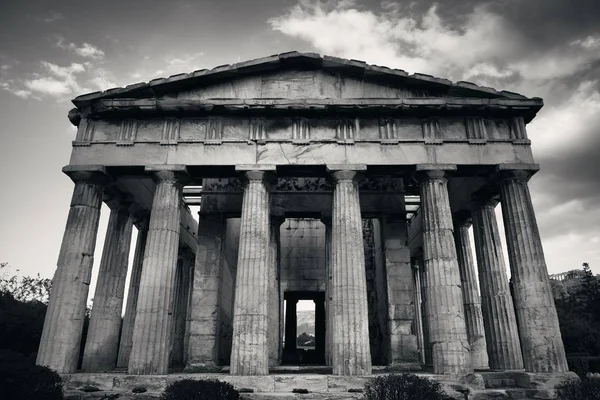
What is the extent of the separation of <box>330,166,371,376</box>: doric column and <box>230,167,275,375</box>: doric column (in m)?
2.51

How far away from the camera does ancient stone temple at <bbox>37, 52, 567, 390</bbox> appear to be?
49.5ft

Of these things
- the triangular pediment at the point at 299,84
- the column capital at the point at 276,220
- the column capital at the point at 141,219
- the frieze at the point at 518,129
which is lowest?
the column capital at the point at 276,220

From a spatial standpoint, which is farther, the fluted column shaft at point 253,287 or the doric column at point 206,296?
the doric column at point 206,296

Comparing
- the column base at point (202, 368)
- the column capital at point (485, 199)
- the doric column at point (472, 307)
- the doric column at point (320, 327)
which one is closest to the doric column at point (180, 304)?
the column base at point (202, 368)

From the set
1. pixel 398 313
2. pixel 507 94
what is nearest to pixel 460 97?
pixel 507 94

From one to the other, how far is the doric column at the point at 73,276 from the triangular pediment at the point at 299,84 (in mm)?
3484

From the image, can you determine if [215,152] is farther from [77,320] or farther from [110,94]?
[77,320]

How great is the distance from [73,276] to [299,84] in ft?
37.4

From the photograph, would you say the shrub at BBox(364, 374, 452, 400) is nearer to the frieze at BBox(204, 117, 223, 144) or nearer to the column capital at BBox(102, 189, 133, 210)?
the frieze at BBox(204, 117, 223, 144)

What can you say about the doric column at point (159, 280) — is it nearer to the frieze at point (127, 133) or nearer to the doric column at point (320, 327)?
the frieze at point (127, 133)

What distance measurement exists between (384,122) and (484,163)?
4167mm

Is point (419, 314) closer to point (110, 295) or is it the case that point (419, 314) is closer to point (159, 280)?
point (159, 280)

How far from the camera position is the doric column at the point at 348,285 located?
47.3 feet

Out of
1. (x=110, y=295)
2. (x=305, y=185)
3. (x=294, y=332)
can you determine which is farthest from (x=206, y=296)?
(x=294, y=332)
